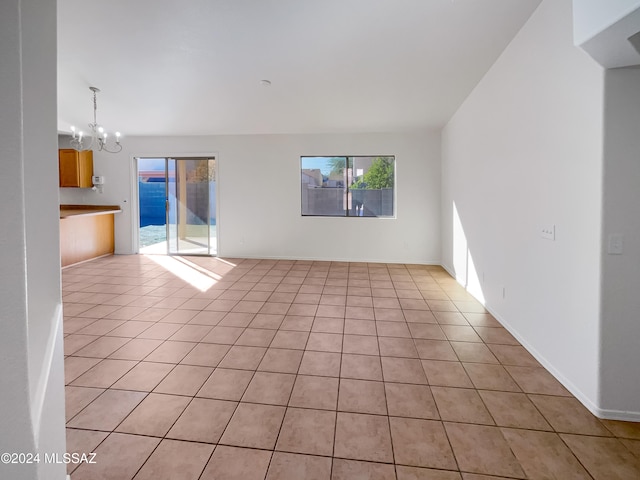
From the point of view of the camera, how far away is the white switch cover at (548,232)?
2.42m

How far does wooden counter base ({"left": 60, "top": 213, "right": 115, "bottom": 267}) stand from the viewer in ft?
19.5

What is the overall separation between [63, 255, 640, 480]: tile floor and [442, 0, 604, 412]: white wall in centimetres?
26

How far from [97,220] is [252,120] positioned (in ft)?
12.5

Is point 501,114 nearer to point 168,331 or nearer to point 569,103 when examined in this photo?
point 569,103

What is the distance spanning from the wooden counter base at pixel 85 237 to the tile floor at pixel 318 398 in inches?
102

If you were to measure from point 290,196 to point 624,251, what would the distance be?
5379 mm

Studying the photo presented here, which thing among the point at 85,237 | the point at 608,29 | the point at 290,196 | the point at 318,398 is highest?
the point at 608,29

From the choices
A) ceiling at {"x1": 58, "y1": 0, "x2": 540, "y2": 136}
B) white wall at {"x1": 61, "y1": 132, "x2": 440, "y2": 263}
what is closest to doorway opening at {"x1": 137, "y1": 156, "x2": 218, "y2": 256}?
white wall at {"x1": 61, "y1": 132, "x2": 440, "y2": 263}

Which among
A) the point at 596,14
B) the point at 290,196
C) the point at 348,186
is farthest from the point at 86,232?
the point at 596,14

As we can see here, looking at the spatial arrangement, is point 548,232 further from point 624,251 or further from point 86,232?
point 86,232

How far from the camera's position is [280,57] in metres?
3.63

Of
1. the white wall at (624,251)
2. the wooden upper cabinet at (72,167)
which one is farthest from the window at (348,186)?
the white wall at (624,251)

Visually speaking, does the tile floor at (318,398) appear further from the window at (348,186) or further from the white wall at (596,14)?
the window at (348,186)

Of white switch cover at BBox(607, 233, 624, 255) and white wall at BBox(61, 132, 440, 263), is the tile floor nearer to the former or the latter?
white switch cover at BBox(607, 233, 624, 255)
